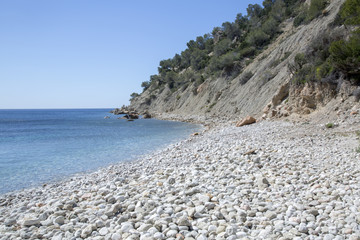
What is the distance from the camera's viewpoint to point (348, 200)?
5.22m

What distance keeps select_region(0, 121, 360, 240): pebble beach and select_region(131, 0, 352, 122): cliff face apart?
1469cm

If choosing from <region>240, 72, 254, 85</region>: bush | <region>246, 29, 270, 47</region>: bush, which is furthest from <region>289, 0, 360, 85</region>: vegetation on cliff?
<region>246, 29, 270, 47</region>: bush

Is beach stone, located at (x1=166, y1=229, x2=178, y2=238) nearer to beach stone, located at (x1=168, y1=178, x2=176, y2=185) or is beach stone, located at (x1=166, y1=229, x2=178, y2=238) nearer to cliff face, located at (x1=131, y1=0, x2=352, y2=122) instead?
beach stone, located at (x1=168, y1=178, x2=176, y2=185)

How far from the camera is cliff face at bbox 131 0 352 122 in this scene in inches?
1045

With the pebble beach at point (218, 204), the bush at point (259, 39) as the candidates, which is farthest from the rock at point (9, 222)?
the bush at point (259, 39)

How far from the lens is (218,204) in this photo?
6000mm

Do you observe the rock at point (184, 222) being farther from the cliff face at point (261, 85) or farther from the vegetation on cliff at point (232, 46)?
the vegetation on cliff at point (232, 46)

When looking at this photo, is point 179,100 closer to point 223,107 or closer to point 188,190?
point 223,107

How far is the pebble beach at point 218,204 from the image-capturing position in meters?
4.74

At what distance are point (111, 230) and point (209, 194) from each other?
96.8 inches

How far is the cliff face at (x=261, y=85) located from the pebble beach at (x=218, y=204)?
14686 mm

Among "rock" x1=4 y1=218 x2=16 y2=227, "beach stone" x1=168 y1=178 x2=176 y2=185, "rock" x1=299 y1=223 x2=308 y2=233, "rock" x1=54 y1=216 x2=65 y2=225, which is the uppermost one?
"rock" x1=299 y1=223 x2=308 y2=233

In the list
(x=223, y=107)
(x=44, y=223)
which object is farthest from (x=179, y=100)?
(x=44, y=223)

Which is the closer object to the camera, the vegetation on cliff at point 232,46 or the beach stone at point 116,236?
the beach stone at point 116,236
